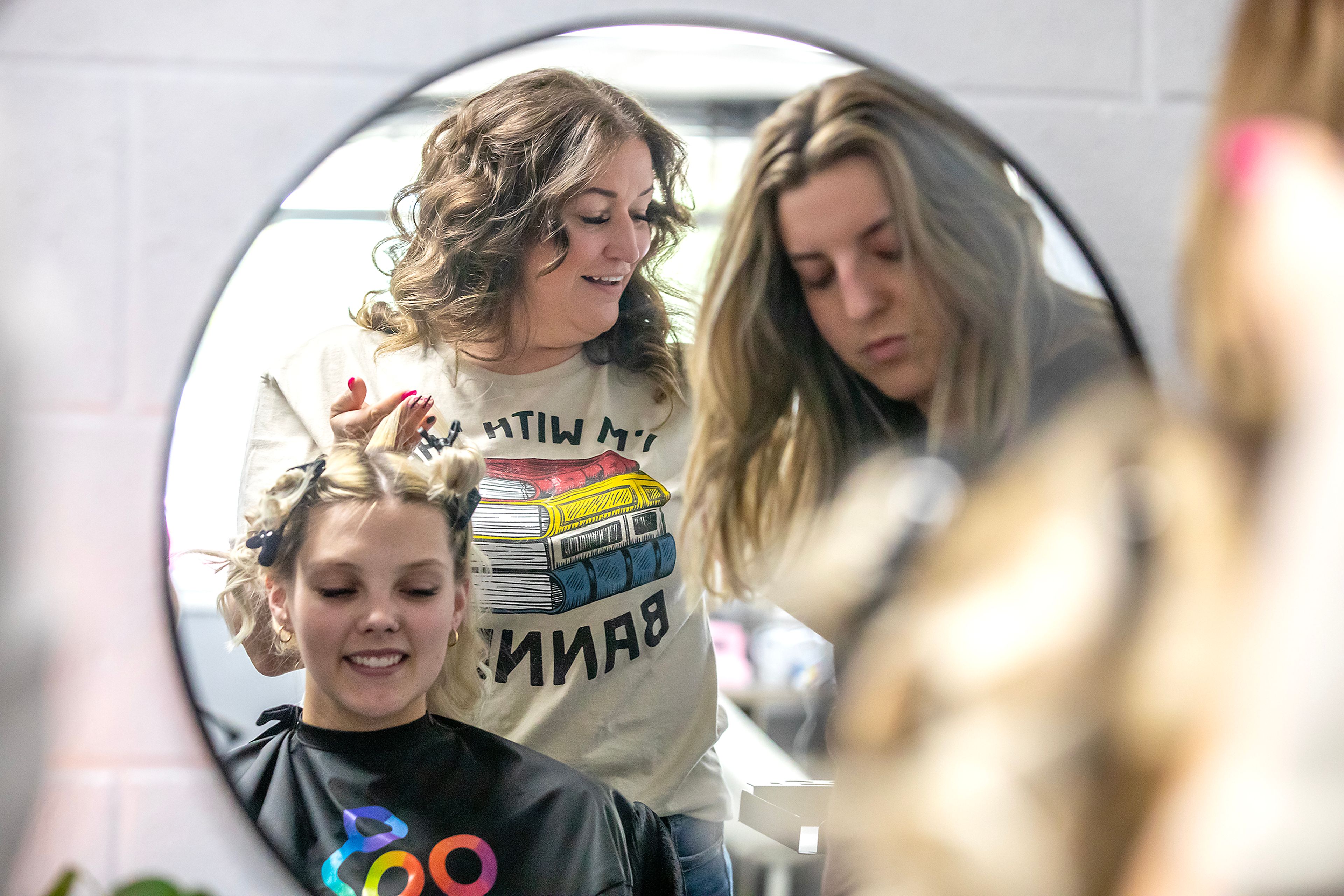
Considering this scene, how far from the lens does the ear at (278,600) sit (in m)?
0.77

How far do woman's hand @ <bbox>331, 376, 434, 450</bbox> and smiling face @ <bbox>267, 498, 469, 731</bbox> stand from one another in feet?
0.15

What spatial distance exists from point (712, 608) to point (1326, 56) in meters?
0.56

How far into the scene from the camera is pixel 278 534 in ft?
2.53

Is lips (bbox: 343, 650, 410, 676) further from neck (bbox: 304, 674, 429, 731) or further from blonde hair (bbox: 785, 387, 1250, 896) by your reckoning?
blonde hair (bbox: 785, 387, 1250, 896)

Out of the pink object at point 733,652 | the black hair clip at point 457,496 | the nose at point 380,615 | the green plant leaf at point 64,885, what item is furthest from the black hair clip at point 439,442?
the green plant leaf at point 64,885

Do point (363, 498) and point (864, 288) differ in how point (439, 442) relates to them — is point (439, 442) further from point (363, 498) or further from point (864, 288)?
point (864, 288)

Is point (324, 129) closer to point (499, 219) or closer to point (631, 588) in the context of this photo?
point (499, 219)

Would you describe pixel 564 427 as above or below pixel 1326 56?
below

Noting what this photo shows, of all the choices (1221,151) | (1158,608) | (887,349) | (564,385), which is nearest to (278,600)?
(564,385)

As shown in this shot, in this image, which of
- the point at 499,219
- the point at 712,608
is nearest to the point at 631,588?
the point at 712,608

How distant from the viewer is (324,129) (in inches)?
32.5

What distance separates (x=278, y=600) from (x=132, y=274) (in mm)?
278

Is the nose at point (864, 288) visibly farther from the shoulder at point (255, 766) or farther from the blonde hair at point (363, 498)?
the shoulder at point (255, 766)

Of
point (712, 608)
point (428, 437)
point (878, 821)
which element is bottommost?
point (878, 821)
